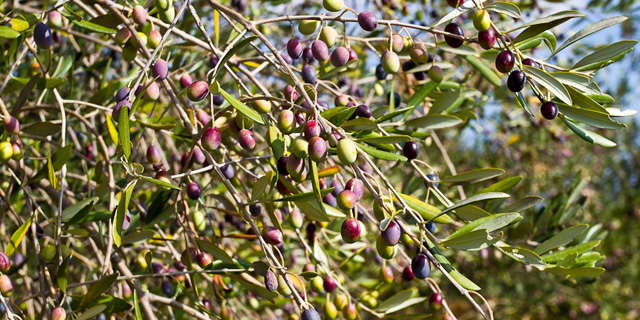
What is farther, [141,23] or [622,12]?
[622,12]

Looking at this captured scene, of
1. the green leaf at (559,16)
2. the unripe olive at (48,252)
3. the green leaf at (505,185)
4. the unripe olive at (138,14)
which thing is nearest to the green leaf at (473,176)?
the green leaf at (505,185)

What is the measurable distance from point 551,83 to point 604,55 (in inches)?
6.1

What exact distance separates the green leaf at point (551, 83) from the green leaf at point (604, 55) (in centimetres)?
12

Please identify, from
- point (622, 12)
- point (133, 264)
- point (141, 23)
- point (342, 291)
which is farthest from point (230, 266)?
point (622, 12)

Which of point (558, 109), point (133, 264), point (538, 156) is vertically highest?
point (558, 109)

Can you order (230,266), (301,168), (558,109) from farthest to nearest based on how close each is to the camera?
(230,266), (558,109), (301,168)

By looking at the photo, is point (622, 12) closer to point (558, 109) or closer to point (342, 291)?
point (558, 109)

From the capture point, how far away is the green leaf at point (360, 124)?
1054 millimetres

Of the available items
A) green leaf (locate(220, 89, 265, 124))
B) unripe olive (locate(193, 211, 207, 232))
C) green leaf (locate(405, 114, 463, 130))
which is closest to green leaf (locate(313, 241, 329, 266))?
unripe olive (locate(193, 211, 207, 232))

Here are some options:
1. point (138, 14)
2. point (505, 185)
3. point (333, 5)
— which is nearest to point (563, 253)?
point (505, 185)

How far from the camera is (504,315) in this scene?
5.73 metres

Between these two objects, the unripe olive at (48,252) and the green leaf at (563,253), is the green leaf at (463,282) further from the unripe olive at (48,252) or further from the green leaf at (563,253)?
the unripe olive at (48,252)

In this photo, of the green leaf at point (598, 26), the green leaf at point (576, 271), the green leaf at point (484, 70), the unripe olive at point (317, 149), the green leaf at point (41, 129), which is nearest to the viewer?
the unripe olive at point (317, 149)

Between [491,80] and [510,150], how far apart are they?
319cm
